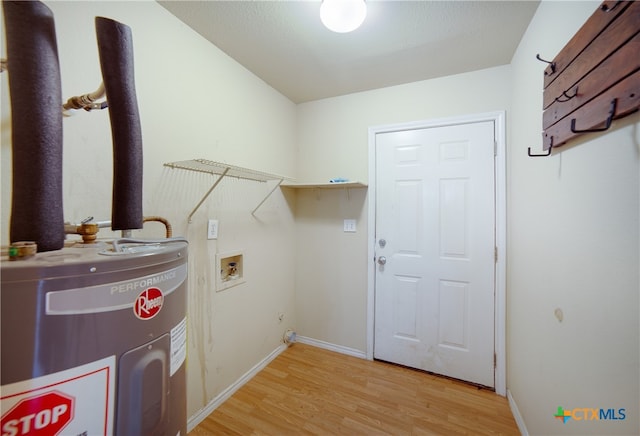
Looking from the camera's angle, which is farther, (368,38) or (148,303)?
(368,38)

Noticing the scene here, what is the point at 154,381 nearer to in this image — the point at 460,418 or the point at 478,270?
the point at 460,418

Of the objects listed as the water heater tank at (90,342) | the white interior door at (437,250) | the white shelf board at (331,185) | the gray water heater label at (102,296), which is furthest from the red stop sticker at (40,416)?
the white interior door at (437,250)

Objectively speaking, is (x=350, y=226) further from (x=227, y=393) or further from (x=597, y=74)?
(x=597, y=74)

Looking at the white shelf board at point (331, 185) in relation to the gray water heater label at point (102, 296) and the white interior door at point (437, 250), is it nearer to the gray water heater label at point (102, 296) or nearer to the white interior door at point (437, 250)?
the white interior door at point (437, 250)

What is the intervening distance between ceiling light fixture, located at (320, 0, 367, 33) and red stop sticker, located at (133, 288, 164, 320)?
142 cm

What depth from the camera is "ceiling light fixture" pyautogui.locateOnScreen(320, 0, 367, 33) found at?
1235 mm

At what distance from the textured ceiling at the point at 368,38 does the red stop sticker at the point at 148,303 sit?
1.50m

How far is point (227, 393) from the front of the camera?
1761mm

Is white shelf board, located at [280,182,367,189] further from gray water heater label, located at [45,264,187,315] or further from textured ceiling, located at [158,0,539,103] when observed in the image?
gray water heater label, located at [45,264,187,315]

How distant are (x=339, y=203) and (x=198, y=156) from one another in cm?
126

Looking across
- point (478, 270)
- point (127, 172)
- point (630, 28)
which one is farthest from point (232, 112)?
point (478, 270)

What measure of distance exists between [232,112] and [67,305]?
164 cm

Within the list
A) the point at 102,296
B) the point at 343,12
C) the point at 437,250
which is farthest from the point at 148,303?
the point at 437,250

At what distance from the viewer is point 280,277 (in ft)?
7.80
